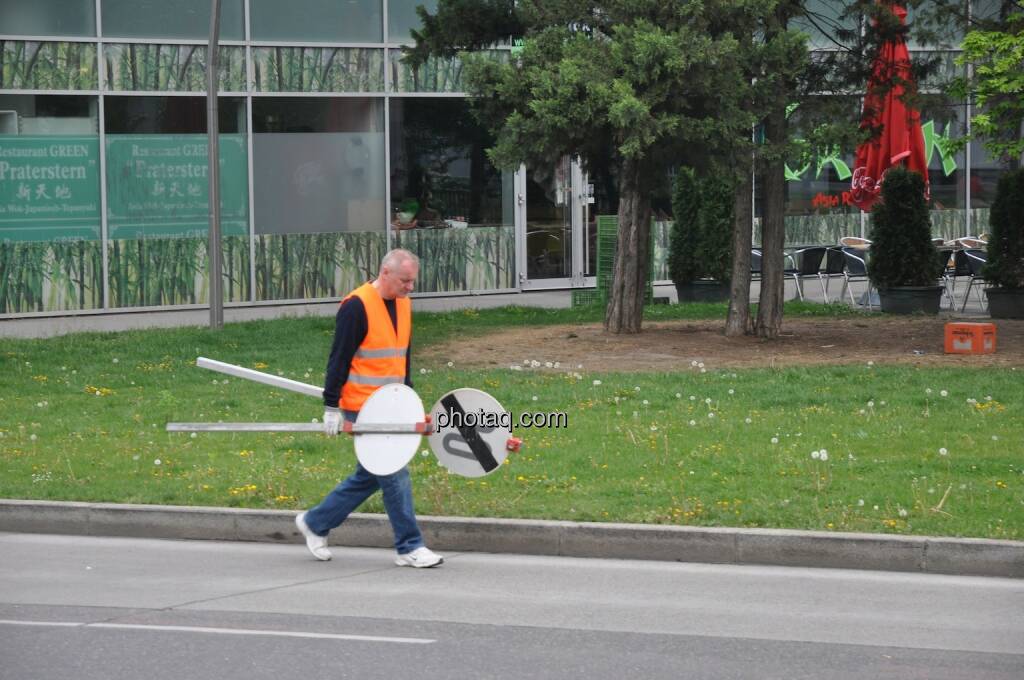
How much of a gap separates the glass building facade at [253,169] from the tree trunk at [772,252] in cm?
331

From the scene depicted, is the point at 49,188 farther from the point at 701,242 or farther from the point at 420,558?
the point at 420,558

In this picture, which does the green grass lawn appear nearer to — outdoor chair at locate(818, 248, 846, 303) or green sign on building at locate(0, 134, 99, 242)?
green sign on building at locate(0, 134, 99, 242)

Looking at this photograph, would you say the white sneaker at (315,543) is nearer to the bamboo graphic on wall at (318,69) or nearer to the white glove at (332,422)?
the white glove at (332,422)

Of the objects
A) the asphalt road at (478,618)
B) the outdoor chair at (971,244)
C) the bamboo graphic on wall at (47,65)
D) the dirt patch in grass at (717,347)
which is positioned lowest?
the asphalt road at (478,618)

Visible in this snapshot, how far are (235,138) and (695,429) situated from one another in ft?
41.3

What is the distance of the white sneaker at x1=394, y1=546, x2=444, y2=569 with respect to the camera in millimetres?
8805

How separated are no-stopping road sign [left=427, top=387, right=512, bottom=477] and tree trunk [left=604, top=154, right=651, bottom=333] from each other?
909cm

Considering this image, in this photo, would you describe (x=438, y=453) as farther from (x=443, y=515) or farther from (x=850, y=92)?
(x=850, y=92)

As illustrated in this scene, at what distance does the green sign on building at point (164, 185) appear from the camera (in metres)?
21.9

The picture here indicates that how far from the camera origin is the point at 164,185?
2223 cm

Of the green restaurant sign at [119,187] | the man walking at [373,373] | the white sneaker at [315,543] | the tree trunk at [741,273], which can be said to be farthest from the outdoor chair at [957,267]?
the white sneaker at [315,543]

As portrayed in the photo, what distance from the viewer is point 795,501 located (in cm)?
957

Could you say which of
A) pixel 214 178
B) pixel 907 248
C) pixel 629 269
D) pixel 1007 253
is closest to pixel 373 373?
pixel 629 269

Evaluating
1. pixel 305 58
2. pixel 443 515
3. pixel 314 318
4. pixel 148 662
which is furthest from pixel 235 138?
pixel 148 662
